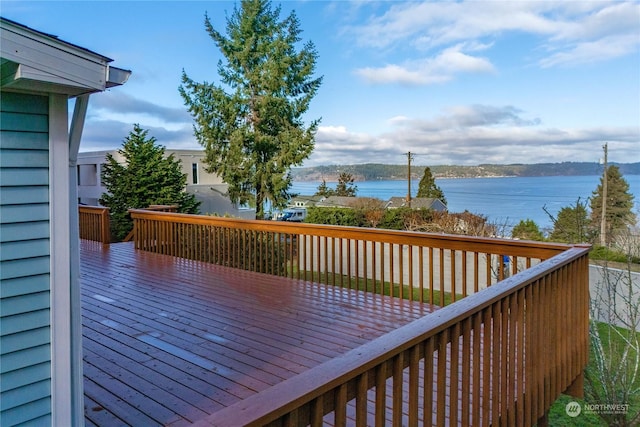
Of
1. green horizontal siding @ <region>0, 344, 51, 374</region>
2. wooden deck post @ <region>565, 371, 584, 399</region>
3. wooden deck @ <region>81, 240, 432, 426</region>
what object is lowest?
wooden deck post @ <region>565, 371, 584, 399</region>

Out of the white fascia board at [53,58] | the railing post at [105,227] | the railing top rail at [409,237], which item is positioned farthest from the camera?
the railing post at [105,227]

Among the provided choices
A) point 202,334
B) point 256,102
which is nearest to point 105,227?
point 202,334

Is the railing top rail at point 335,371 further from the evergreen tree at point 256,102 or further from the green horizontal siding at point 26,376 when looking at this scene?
the evergreen tree at point 256,102

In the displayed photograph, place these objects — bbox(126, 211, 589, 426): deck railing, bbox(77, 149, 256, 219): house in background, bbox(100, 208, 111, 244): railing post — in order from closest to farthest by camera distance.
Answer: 1. bbox(126, 211, 589, 426): deck railing
2. bbox(100, 208, 111, 244): railing post
3. bbox(77, 149, 256, 219): house in background

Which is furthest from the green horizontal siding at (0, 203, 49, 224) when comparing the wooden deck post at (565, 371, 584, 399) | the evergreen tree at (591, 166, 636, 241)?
the evergreen tree at (591, 166, 636, 241)

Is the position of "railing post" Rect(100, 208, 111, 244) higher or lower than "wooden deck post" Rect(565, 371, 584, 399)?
higher

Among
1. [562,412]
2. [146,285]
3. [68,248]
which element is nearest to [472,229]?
[562,412]

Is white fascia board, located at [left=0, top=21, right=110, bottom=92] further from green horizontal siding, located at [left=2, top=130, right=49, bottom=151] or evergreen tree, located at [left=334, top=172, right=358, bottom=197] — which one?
evergreen tree, located at [left=334, top=172, right=358, bottom=197]

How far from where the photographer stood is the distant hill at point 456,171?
21578 millimetres

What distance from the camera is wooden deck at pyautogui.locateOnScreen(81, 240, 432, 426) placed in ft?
7.56

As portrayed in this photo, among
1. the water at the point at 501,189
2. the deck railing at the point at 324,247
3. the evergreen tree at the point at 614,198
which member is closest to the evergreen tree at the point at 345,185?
the water at the point at 501,189

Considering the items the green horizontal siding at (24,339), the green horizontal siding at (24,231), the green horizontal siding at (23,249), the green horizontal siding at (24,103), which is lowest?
the green horizontal siding at (24,339)

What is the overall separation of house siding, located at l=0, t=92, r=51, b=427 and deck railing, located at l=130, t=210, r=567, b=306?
286cm

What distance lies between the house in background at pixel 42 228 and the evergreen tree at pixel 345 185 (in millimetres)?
42802
